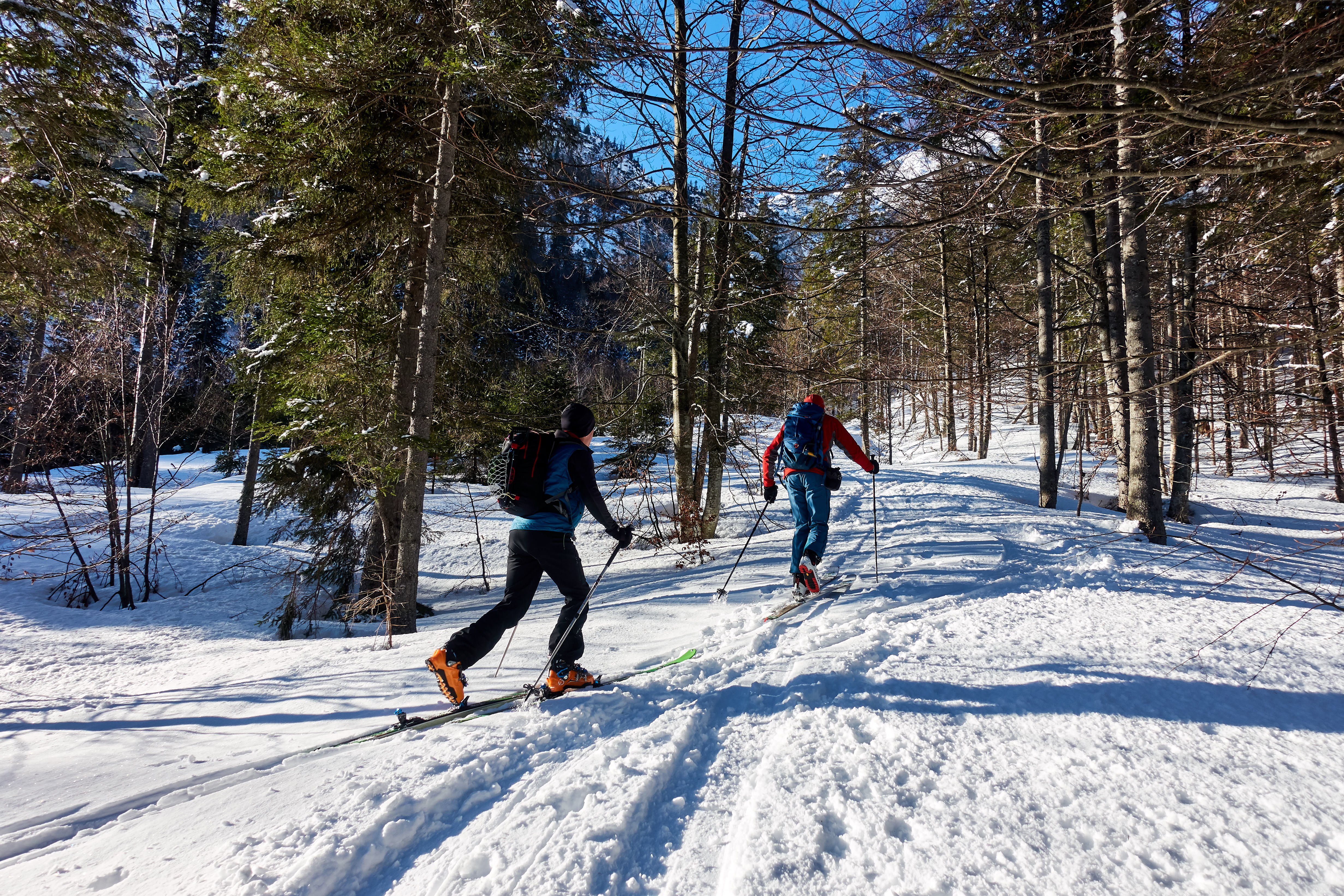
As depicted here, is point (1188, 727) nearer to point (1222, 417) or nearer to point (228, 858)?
point (1222, 417)

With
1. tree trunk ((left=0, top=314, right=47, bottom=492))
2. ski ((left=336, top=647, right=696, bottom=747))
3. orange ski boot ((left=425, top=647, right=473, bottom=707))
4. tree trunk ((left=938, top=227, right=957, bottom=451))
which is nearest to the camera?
ski ((left=336, top=647, right=696, bottom=747))

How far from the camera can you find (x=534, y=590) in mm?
3842

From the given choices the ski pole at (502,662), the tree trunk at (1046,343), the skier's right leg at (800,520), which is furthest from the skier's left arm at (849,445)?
the tree trunk at (1046,343)

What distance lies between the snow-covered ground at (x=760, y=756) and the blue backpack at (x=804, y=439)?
4.75 feet

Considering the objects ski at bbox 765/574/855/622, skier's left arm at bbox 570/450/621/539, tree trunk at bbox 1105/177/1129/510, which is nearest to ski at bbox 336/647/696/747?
skier's left arm at bbox 570/450/621/539

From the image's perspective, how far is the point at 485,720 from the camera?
10.7 feet

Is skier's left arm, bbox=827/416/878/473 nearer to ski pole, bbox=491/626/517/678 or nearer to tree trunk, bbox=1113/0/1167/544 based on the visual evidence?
tree trunk, bbox=1113/0/1167/544

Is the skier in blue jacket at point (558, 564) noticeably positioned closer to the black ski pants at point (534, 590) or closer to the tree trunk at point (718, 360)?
the black ski pants at point (534, 590)

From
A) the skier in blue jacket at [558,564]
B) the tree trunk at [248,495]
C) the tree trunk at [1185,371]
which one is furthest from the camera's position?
the tree trunk at [248,495]

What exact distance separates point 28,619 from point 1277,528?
22.8 metres

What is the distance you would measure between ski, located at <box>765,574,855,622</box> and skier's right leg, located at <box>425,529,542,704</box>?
230 centimetres

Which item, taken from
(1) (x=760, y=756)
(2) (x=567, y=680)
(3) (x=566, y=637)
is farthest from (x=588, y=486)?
(1) (x=760, y=756)

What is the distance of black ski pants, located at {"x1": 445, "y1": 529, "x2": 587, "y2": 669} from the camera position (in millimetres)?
3693

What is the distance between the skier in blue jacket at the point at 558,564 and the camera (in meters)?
3.67
